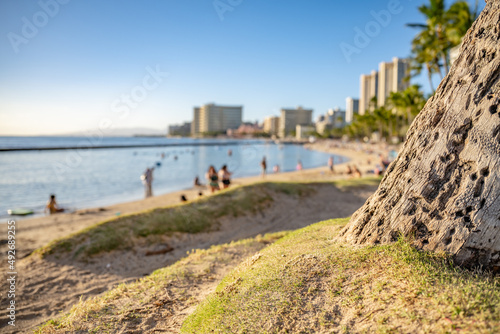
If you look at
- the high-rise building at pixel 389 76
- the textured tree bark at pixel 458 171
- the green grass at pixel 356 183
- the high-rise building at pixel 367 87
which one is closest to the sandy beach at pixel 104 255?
the green grass at pixel 356 183

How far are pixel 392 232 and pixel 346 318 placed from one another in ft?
4.55

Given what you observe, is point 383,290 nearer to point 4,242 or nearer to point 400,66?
point 4,242

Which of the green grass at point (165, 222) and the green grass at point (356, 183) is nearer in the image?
the green grass at point (165, 222)

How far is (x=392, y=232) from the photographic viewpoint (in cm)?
399

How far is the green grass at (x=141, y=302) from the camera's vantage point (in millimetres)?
4156

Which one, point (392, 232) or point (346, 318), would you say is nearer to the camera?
point (346, 318)

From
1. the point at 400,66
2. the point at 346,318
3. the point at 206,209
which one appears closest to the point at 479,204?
the point at 346,318

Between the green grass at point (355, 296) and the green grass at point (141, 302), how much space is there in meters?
0.88

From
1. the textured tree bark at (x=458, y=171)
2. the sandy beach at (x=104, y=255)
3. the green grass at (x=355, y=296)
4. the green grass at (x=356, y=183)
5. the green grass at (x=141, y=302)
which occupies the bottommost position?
the sandy beach at (x=104, y=255)

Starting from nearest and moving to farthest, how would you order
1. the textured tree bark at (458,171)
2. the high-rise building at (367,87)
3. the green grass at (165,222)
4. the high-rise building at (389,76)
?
the textured tree bark at (458,171), the green grass at (165,222), the high-rise building at (389,76), the high-rise building at (367,87)

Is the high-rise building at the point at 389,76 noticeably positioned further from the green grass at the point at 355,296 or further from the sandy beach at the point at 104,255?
the green grass at the point at 355,296

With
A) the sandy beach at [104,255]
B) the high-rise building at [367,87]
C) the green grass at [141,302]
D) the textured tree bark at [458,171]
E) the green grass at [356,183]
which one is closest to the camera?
the textured tree bark at [458,171]

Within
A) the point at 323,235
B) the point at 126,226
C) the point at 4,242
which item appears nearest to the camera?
the point at 323,235

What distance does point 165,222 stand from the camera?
31.1ft
